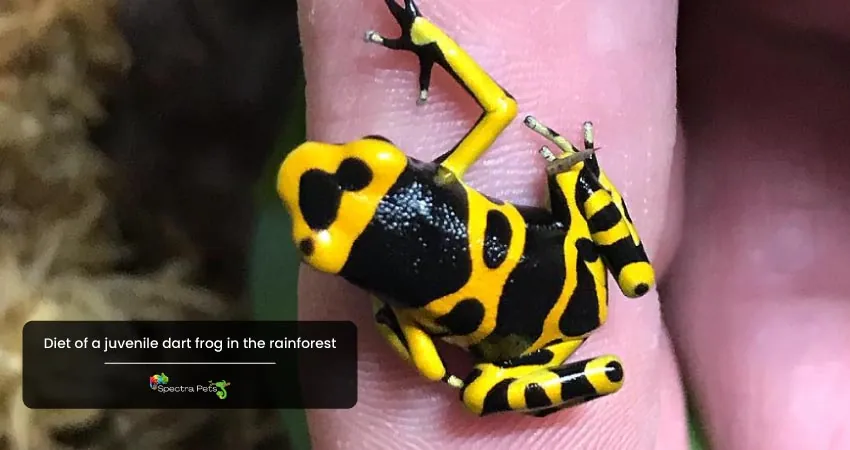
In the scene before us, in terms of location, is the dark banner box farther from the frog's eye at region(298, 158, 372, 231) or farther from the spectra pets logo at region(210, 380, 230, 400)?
the frog's eye at region(298, 158, 372, 231)

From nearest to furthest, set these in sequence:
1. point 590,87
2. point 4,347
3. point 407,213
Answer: point 407,213 → point 590,87 → point 4,347

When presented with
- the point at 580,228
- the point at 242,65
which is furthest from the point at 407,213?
the point at 242,65

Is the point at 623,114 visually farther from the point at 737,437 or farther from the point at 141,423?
the point at 141,423

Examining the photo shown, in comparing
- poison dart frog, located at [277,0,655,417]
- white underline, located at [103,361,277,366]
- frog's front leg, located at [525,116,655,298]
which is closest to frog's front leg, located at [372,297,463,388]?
poison dart frog, located at [277,0,655,417]

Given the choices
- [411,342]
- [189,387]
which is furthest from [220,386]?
[411,342]

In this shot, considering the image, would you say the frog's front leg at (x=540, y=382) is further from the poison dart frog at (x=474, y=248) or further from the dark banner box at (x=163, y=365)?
the dark banner box at (x=163, y=365)

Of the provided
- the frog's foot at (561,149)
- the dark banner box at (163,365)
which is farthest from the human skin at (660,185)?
the dark banner box at (163,365)
